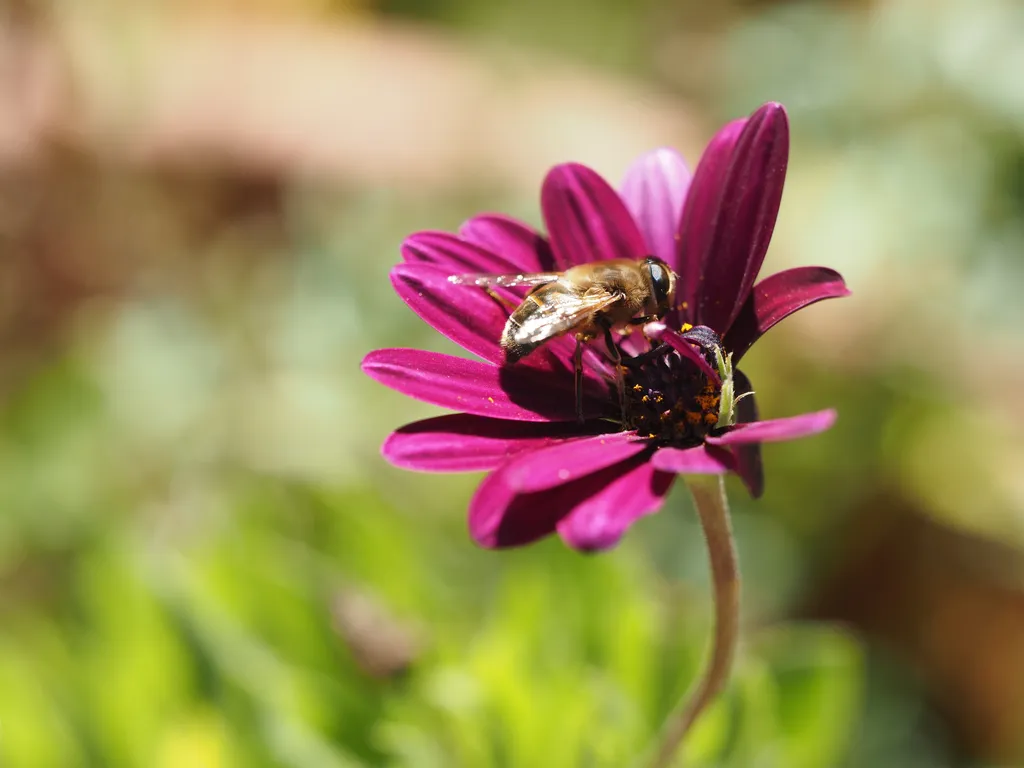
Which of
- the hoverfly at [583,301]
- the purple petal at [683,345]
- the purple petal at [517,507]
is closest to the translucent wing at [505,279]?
the hoverfly at [583,301]

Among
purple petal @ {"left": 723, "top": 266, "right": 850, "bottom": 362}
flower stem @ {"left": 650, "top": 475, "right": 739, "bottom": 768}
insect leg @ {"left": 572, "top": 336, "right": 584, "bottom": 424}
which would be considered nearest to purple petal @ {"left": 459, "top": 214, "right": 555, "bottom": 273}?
insect leg @ {"left": 572, "top": 336, "right": 584, "bottom": 424}

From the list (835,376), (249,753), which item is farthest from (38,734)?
(835,376)

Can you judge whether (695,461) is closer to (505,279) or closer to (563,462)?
(563,462)

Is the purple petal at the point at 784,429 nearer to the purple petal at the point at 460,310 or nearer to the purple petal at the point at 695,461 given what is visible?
the purple petal at the point at 695,461

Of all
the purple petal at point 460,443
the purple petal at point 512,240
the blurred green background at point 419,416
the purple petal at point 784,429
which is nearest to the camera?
the purple petal at point 784,429

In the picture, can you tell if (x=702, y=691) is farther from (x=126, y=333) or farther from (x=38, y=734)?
(x=126, y=333)

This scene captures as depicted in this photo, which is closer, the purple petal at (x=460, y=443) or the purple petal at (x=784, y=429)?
the purple petal at (x=784, y=429)
